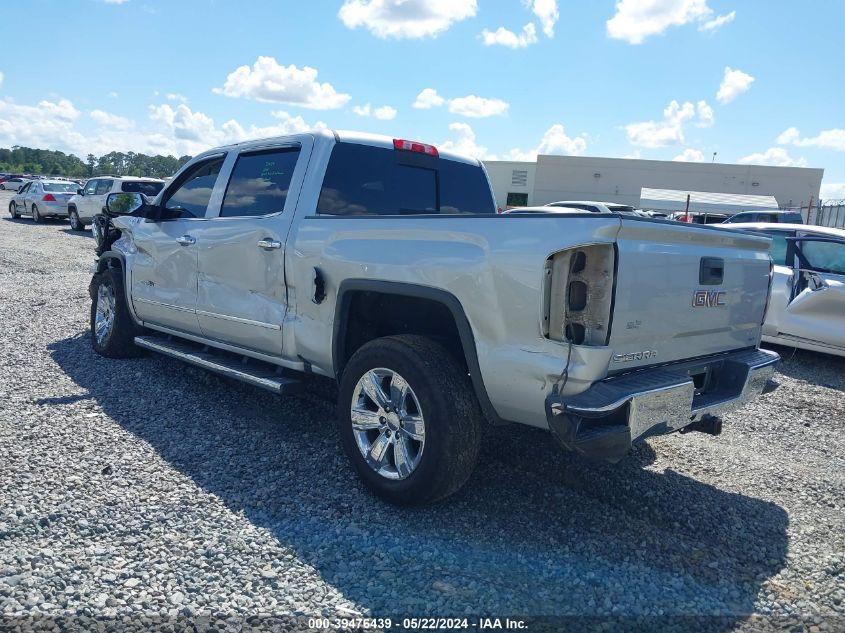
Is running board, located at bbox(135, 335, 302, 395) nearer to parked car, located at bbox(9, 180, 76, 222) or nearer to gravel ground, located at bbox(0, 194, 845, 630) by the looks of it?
gravel ground, located at bbox(0, 194, 845, 630)

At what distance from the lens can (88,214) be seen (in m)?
21.0

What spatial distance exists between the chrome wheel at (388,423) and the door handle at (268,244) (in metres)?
1.19

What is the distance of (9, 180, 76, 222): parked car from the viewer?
23.6 meters

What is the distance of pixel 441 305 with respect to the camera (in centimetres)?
359

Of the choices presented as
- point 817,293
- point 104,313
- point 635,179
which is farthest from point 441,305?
point 635,179

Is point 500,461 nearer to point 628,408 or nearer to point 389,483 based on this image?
point 389,483

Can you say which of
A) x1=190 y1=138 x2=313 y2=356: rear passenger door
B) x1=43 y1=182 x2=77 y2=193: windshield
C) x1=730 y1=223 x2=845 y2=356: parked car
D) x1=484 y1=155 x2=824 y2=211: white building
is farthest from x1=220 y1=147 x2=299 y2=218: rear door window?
x1=484 y1=155 x2=824 y2=211: white building

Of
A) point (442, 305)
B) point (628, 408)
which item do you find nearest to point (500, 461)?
point (442, 305)

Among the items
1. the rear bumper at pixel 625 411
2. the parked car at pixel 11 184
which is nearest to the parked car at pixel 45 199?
the rear bumper at pixel 625 411

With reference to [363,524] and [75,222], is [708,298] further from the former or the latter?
[75,222]

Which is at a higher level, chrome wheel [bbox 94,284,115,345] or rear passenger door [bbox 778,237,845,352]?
rear passenger door [bbox 778,237,845,352]

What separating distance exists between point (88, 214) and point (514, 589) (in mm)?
21646

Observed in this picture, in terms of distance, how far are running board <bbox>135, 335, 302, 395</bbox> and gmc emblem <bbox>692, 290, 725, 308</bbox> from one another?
2397 mm

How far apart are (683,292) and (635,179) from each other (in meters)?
48.6
